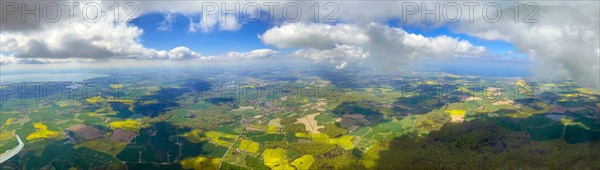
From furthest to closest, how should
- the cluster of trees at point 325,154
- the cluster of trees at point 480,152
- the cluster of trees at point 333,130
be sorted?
1. the cluster of trees at point 333,130
2. the cluster of trees at point 325,154
3. the cluster of trees at point 480,152

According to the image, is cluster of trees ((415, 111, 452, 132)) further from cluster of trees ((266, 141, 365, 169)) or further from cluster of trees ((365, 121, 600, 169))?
cluster of trees ((266, 141, 365, 169))

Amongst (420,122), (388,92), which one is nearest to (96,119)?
(420,122)

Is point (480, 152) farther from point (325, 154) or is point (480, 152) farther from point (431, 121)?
point (325, 154)

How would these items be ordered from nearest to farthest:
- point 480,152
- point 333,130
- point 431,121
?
point 480,152 < point 333,130 < point 431,121

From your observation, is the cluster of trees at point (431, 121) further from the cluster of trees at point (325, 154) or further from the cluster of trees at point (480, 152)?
the cluster of trees at point (325, 154)

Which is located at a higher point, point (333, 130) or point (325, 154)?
point (333, 130)

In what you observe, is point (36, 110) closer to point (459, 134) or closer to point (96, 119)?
point (96, 119)

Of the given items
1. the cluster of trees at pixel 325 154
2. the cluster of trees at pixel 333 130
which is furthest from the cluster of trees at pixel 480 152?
the cluster of trees at pixel 333 130

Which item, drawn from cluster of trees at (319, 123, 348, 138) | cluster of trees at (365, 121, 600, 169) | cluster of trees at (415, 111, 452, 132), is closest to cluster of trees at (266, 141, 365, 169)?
cluster of trees at (365, 121, 600, 169)

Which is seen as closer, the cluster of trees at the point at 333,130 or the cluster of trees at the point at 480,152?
the cluster of trees at the point at 480,152

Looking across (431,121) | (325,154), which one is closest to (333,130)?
(325,154)

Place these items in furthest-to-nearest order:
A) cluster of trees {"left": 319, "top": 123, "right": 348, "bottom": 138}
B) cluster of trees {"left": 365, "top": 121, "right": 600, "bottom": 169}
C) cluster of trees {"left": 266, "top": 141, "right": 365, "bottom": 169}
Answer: cluster of trees {"left": 319, "top": 123, "right": 348, "bottom": 138} → cluster of trees {"left": 266, "top": 141, "right": 365, "bottom": 169} → cluster of trees {"left": 365, "top": 121, "right": 600, "bottom": 169}
